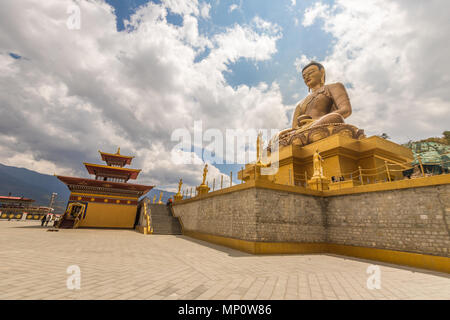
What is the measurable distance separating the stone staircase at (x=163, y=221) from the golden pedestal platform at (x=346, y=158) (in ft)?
24.1

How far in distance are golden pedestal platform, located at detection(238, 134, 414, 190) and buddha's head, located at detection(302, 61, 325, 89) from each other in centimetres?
881

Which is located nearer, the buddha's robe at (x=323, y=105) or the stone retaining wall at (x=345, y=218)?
the stone retaining wall at (x=345, y=218)

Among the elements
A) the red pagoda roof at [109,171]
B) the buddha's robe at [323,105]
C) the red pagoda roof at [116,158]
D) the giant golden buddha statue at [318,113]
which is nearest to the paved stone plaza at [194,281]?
the giant golden buddha statue at [318,113]

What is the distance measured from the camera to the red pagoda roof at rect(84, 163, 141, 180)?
23.0 m

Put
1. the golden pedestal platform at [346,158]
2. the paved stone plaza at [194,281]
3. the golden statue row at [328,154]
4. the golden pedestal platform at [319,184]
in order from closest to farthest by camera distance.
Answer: the paved stone plaza at [194,281]
the golden pedestal platform at [319,184]
the golden statue row at [328,154]
the golden pedestal platform at [346,158]

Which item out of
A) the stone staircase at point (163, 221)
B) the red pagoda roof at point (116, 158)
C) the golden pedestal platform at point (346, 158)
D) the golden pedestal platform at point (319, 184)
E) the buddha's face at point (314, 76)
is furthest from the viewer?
the red pagoda roof at point (116, 158)

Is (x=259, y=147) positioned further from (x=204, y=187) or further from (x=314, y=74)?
(x=314, y=74)

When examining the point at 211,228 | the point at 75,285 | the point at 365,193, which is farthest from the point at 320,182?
the point at 75,285

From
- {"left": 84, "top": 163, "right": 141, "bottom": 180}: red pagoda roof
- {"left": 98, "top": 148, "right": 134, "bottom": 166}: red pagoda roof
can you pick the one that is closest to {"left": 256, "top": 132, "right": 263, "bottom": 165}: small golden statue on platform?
{"left": 84, "top": 163, "right": 141, "bottom": 180}: red pagoda roof

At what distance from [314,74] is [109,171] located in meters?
24.7

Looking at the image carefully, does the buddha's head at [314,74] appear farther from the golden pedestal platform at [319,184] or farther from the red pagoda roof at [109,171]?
the red pagoda roof at [109,171]

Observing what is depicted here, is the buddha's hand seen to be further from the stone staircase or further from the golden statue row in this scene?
the stone staircase

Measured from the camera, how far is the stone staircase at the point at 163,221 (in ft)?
51.9

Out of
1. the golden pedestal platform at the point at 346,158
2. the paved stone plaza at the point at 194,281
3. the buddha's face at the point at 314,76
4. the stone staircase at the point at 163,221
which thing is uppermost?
the buddha's face at the point at 314,76
